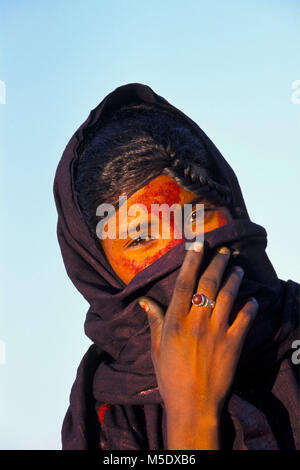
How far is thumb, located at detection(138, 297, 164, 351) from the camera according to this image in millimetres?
2268

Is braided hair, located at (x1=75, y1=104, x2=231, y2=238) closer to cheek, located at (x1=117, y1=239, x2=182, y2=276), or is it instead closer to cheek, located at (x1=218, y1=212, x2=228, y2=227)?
cheek, located at (x1=218, y1=212, x2=228, y2=227)

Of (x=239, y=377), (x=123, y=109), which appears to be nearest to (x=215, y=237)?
(x=239, y=377)

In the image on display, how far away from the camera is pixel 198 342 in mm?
2141

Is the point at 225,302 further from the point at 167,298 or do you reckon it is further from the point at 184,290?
the point at 167,298

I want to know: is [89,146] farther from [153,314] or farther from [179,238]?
[153,314]

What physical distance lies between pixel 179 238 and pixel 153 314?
1.28ft

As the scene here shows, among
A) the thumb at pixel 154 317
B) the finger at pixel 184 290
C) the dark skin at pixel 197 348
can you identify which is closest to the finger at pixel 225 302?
the dark skin at pixel 197 348

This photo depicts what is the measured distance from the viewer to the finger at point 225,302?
2.19 metres

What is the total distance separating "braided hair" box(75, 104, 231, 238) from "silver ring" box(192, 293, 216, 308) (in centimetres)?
64

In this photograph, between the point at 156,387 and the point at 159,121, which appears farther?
the point at 159,121

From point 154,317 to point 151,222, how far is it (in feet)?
1.49

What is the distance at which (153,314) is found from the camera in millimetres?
2332

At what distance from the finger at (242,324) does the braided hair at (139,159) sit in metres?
0.64
